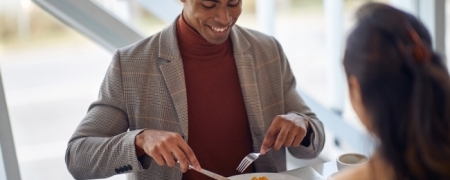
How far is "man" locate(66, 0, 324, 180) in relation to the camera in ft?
5.15

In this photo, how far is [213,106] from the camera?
169 centimetres

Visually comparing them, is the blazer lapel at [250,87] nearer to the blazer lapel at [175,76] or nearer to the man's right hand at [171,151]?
the blazer lapel at [175,76]

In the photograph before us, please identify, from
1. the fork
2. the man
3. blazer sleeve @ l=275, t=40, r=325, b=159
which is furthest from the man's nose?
the fork

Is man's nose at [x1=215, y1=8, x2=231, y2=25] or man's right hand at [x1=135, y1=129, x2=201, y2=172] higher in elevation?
man's nose at [x1=215, y1=8, x2=231, y2=25]

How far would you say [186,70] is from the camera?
169 cm

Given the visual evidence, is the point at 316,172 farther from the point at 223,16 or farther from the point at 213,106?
the point at 223,16

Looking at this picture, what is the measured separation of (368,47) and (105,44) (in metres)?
1.50

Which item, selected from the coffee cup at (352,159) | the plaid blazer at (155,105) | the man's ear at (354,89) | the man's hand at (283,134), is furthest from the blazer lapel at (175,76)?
the man's ear at (354,89)

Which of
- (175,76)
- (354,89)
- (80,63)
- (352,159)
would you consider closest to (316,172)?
(352,159)

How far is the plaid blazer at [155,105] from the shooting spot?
154cm

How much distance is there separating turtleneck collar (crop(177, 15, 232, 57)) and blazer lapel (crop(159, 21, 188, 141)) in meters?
0.04

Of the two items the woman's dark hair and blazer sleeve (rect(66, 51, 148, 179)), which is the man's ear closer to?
the woman's dark hair

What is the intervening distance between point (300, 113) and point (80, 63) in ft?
10.9

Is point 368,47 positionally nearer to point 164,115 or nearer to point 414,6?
point 164,115
